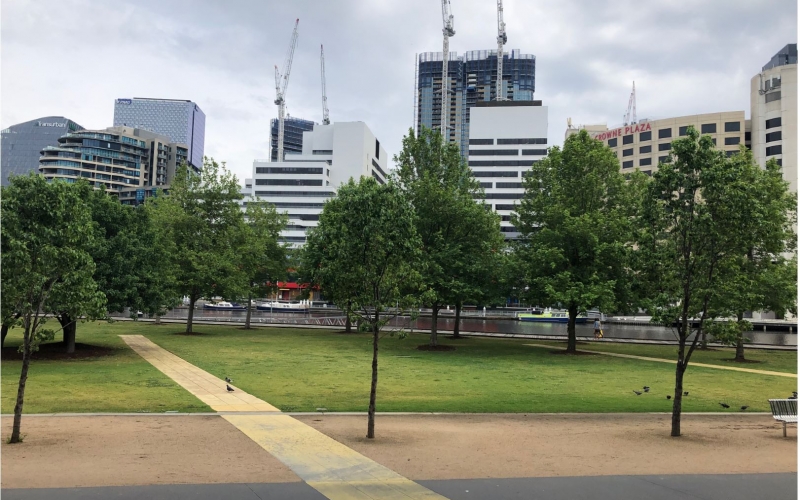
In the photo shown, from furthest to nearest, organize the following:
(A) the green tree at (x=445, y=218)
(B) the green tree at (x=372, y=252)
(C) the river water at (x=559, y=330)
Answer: (C) the river water at (x=559, y=330)
(A) the green tree at (x=445, y=218)
(B) the green tree at (x=372, y=252)

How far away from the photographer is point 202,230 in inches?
1971

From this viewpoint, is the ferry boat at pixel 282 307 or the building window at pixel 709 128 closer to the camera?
the ferry boat at pixel 282 307

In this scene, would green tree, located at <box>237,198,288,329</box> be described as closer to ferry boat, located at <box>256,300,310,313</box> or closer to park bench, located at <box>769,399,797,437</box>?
ferry boat, located at <box>256,300,310,313</box>

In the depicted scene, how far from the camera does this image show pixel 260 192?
5955 inches

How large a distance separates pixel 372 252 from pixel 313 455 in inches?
205

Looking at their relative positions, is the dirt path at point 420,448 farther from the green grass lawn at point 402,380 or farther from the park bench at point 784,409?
the green grass lawn at point 402,380

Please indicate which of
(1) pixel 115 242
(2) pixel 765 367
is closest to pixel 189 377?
(1) pixel 115 242

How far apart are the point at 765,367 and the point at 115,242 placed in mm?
36266

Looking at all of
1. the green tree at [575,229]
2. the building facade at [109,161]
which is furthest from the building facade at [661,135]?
the building facade at [109,161]

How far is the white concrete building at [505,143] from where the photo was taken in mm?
161375

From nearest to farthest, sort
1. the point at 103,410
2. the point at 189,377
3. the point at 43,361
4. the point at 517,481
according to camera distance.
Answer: the point at 517,481, the point at 103,410, the point at 189,377, the point at 43,361

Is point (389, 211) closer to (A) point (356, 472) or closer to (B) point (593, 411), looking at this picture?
(A) point (356, 472)

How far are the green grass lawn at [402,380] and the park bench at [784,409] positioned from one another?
3783 millimetres

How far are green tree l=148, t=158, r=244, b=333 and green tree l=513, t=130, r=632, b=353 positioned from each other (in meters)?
23.6
